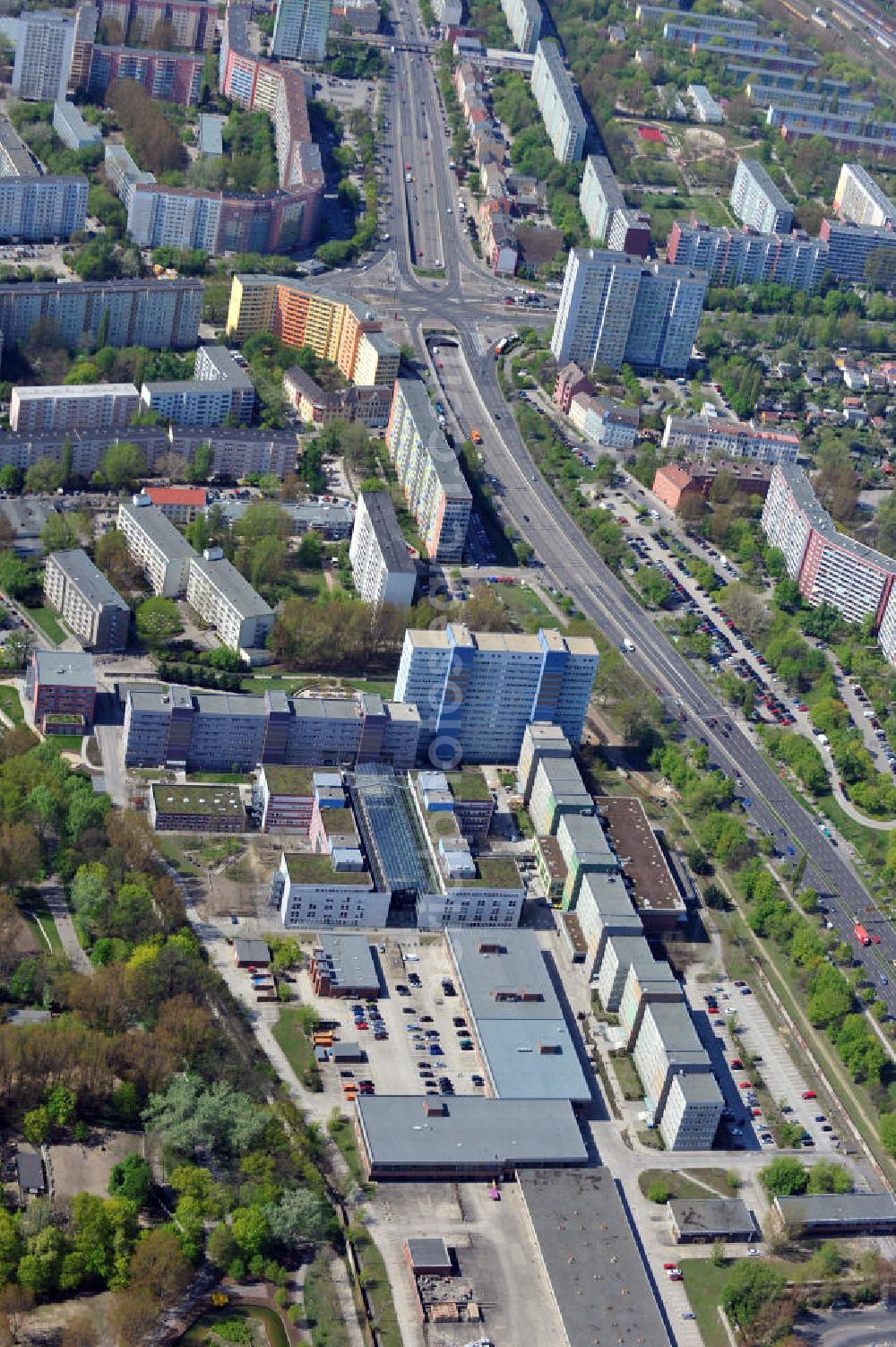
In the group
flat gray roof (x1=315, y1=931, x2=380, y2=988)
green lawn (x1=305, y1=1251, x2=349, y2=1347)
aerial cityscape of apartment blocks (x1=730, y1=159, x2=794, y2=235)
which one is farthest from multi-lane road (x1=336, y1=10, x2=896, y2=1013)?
green lawn (x1=305, y1=1251, x2=349, y2=1347)

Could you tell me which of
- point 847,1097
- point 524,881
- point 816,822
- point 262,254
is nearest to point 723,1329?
point 847,1097

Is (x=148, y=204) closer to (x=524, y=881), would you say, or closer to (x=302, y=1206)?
(x=524, y=881)

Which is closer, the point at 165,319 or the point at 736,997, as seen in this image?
the point at 736,997

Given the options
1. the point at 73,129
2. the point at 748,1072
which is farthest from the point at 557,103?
the point at 748,1072

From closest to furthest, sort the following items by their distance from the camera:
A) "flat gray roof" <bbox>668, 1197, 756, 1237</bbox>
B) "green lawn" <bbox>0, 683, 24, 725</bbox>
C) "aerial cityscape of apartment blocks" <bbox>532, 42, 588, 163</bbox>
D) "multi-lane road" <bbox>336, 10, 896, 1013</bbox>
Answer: "flat gray roof" <bbox>668, 1197, 756, 1237</bbox>
"green lawn" <bbox>0, 683, 24, 725</bbox>
"multi-lane road" <bbox>336, 10, 896, 1013</bbox>
"aerial cityscape of apartment blocks" <bbox>532, 42, 588, 163</bbox>

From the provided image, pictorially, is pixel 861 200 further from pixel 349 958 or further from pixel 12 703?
pixel 349 958

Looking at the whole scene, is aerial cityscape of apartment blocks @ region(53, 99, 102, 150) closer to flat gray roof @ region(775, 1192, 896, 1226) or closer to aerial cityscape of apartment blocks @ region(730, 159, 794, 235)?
aerial cityscape of apartment blocks @ region(730, 159, 794, 235)

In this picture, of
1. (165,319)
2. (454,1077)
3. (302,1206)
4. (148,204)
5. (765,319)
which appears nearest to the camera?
(302,1206)
